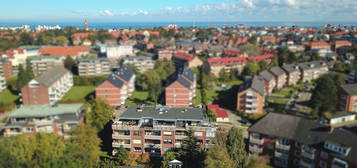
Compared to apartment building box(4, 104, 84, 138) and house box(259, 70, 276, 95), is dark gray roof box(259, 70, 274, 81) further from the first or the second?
apartment building box(4, 104, 84, 138)

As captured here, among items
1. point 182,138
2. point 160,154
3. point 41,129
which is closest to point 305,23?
point 182,138

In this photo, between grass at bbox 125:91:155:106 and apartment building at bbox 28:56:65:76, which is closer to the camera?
grass at bbox 125:91:155:106

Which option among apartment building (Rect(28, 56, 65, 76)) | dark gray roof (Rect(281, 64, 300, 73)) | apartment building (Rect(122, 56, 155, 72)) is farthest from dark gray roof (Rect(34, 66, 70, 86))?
dark gray roof (Rect(281, 64, 300, 73))

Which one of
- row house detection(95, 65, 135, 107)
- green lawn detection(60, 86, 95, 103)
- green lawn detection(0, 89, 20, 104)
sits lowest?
green lawn detection(60, 86, 95, 103)

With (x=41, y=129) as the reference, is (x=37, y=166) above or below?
below

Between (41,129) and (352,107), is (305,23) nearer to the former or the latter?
(352,107)

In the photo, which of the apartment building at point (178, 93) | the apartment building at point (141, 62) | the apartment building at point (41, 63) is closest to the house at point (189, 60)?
the apartment building at point (141, 62)

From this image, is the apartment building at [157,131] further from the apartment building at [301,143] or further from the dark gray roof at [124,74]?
the dark gray roof at [124,74]

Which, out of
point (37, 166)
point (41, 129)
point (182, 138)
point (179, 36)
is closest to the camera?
point (37, 166)

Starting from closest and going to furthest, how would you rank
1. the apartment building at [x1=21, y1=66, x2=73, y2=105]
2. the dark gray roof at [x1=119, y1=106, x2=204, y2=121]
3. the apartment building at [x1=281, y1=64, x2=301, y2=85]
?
the dark gray roof at [x1=119, y1=106, x2=204, y2=121]
the apartment building at [x1=21, y1=66, x2=73, y2=105]
the apartment building at [x1=281, y1=64, x2=301, y2=85]
